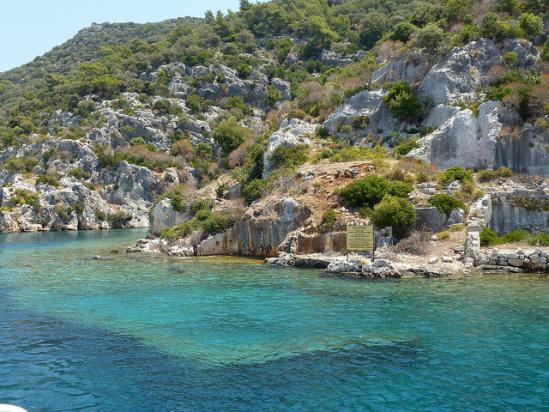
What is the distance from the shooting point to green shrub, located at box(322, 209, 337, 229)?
30703 millimetres

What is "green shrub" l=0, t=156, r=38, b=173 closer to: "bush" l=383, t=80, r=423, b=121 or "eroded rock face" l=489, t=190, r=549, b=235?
"bush" l=383, t=80, r=423, b=121

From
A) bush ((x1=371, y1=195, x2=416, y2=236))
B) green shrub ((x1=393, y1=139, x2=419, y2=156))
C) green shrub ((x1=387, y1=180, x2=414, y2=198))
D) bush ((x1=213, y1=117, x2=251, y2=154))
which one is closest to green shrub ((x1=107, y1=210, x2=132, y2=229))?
bush ((x1=213, y1=117, x2=251, y2=154))

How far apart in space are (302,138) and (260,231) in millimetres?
12294

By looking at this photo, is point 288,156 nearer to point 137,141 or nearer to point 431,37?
point 431,37

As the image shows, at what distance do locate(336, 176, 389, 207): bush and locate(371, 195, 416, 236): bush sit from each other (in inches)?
45.0

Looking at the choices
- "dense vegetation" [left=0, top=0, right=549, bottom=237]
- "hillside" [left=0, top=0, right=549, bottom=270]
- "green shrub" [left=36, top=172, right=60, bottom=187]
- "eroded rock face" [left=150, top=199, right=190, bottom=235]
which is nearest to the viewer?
"hillside" [left=0, top=0, right=549, bottom=270]

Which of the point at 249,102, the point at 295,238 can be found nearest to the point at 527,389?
the point at 295,238

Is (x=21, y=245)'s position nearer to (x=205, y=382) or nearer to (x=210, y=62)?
(x=205, y=382)

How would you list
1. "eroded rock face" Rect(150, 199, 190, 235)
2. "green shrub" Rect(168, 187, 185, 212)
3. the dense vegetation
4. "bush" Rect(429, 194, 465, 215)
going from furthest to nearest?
1. "green shrub" Rect(168, 187, 185, 212)
2. "eroded rock face" Rect(150, 199, 190, 235)
3. the dense vegetation
4. "bush" Rect(429, 194, 465, 215)

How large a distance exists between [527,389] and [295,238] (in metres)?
20.6

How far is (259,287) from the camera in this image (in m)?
23.8

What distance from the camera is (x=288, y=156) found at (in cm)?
4038

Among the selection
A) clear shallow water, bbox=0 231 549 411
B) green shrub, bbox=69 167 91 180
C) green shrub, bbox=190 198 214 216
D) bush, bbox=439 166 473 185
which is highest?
green shrub, bbox=69 167 91 180

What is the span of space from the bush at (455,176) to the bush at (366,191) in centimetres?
360
